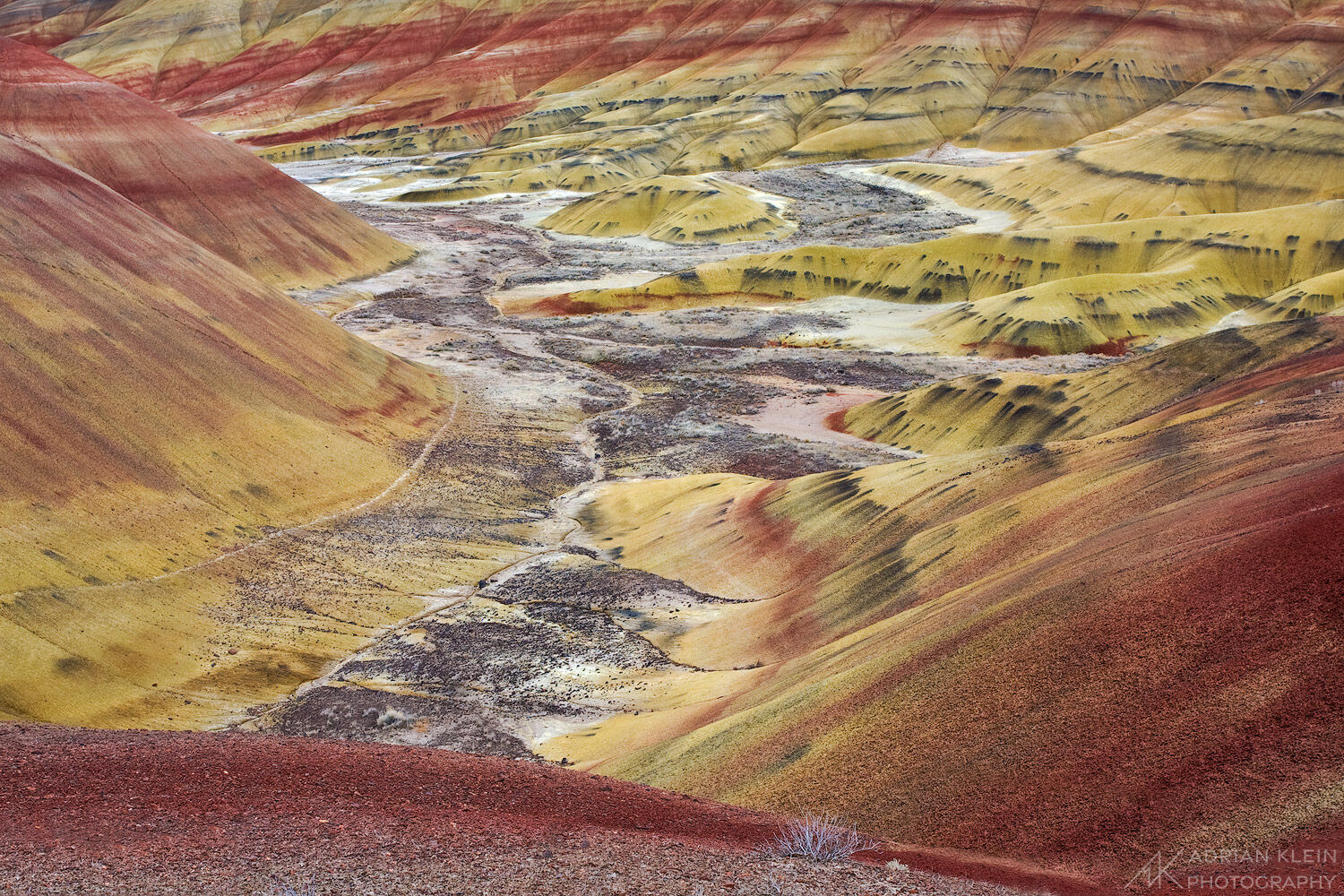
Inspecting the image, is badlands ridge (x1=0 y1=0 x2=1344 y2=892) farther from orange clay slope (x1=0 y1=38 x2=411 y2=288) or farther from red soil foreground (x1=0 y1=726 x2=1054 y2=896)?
orange clay slope (x1=0 y1=38 x2=411 y2=288)

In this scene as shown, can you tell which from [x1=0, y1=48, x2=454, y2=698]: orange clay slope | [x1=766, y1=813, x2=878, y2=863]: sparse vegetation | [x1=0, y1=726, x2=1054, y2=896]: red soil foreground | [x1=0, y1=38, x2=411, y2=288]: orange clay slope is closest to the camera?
[x1=0, y1=726, x2=1054, y2=896]: red soil foreground

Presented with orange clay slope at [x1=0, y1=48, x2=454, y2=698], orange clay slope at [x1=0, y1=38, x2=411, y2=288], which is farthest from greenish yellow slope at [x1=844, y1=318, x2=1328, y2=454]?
orange clay slope at [x1=0, y1=38, x2=411, y2=288]

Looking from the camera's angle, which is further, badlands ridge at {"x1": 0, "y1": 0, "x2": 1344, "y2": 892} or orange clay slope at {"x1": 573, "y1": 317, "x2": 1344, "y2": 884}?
badlands ridge at {"x1": 0, "y1": 0, "x2": 1344, "y2": 892}

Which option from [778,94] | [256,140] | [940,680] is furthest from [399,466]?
[256,140]

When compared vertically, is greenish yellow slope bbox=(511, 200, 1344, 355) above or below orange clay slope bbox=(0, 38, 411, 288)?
below

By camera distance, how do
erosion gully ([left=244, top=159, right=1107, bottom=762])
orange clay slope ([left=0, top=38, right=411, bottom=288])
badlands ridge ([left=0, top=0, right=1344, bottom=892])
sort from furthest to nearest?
orange clay slope ([left=0, top=38, right=411, bottom=288]) → erosion gully ([left=244, top=159, right=1107, bottom=762]) → badlands ridge ([left=0, top=0, right=1344, bottom=892])

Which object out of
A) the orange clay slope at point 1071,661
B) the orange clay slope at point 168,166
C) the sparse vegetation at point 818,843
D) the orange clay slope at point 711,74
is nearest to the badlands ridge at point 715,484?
the orange clay slope at point 1071,661

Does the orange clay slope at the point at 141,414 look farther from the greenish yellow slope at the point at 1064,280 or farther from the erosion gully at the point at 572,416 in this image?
the greenish yellow slope at the point at 1064,280
